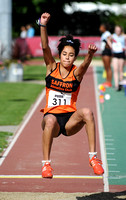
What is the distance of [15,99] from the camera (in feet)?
57.1

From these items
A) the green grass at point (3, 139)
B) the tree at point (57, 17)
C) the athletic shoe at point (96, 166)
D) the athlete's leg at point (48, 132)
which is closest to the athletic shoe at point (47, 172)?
the athlete's leg at point (48, 132)

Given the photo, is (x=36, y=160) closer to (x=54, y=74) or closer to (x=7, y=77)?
(x=54, y=74)

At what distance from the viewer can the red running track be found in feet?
25.9

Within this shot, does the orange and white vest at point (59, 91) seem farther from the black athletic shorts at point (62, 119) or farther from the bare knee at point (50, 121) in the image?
the bare knee at point (50, 121)

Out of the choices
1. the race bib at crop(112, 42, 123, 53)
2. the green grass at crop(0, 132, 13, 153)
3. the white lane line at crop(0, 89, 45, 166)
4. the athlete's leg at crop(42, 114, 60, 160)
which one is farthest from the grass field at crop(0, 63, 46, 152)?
the athlete's leg at crop(42, 114, 60, 160)

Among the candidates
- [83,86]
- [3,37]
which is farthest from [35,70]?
[83,86]

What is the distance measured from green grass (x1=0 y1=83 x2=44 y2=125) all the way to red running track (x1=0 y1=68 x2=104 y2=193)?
1.31 metres

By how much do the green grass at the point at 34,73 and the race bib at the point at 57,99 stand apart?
16847 mm

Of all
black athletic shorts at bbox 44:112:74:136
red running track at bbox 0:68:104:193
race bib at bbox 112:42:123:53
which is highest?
black athletic shorts at bbox 44:112:74:136

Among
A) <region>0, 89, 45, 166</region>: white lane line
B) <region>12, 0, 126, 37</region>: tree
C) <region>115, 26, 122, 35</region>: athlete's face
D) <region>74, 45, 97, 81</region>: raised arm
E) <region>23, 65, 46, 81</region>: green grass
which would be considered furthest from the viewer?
<region>12, 0, 126, 37</region>: tree

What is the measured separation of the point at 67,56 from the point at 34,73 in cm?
1973

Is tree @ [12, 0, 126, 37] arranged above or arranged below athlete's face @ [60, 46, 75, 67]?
below

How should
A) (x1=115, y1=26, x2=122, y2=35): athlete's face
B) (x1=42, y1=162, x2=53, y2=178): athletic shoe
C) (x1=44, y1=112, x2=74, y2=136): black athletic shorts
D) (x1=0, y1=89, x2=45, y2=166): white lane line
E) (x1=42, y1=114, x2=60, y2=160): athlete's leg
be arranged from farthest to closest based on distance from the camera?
(x1=115, y1=26, x2=122, y2=35): athlete's face
(x1=0, y1=89, x2=45, y2=166): white lane line
(x1=44, y1=112, x2=74, y2=136): black athletic shorts
(x1=42, y1=114, x2=60, y2=160): athlete's leg
(x1=42, y1=162, x2=53, y2=178): athletic shoe

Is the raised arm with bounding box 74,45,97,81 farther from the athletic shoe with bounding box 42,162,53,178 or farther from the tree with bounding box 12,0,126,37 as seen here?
the tree with bounding box 12,0,126,37
